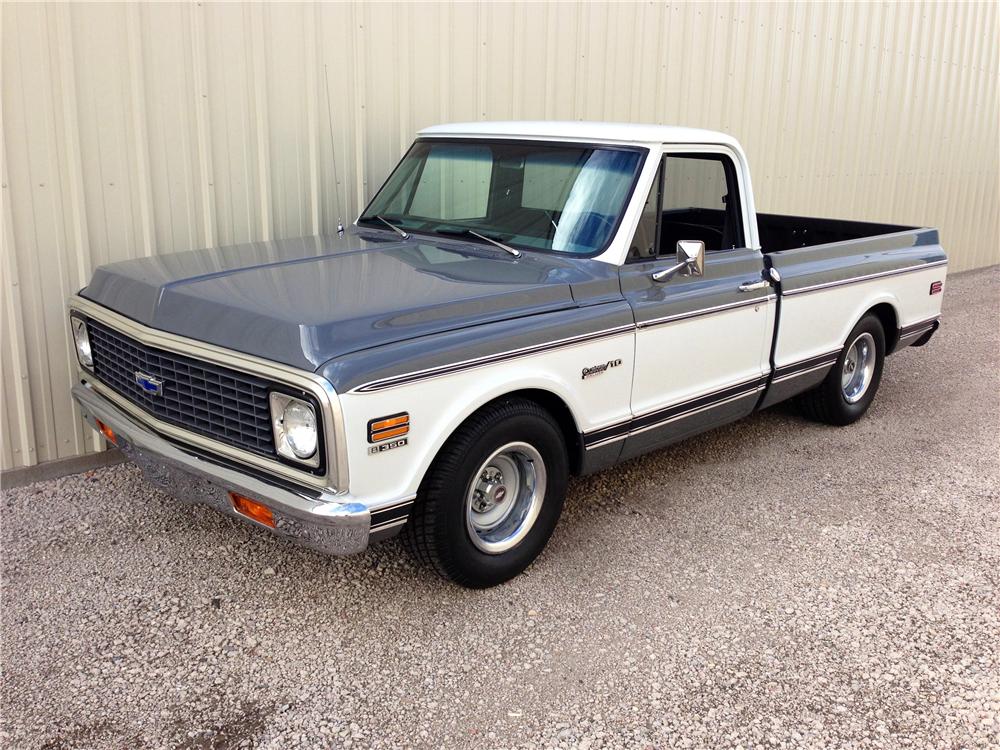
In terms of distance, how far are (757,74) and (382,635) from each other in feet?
24.3

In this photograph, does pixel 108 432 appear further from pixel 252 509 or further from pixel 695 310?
pixel 695 310

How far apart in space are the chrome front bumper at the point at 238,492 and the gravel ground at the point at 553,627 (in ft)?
1.69

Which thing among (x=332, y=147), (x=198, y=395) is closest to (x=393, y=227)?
(x=332, y=147)

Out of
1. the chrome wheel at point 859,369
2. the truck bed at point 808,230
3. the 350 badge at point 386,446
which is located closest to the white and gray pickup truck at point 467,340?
the 350 badge at point 386,446

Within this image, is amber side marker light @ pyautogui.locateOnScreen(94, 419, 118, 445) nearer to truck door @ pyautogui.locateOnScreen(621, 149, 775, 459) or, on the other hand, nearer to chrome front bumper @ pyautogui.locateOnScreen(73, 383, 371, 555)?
chrome front bumper @ pyautogui.locateOnScreen(73, 383, 371, 555)

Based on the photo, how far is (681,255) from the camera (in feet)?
13.2

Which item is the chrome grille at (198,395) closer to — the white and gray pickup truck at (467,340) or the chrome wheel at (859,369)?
the white and gray pickup truck at (467,340)

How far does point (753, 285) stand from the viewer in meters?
4.68

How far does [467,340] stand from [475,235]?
1.17 m

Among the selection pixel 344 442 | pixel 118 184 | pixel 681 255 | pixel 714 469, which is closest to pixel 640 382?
pixel 681 255

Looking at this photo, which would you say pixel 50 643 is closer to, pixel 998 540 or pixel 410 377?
pixel 410 377

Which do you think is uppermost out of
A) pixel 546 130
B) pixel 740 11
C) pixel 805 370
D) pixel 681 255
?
pixel 740 11

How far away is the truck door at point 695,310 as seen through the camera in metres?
4.16

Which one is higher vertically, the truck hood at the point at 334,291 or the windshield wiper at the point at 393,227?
the windshield wiper at the point at 393,227
